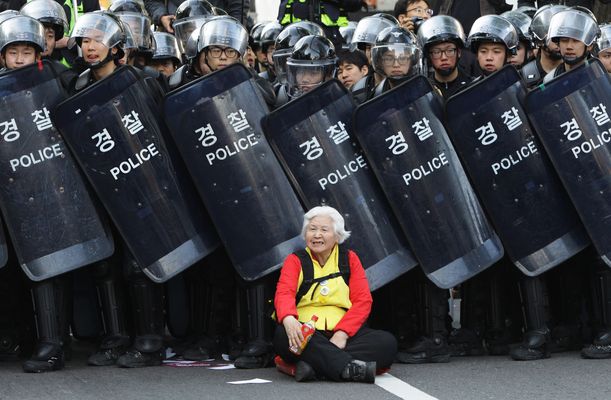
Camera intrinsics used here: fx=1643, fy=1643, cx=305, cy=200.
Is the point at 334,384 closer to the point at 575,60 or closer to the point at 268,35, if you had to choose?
the point at 575,60

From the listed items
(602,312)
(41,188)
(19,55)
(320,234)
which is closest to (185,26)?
(19,55)

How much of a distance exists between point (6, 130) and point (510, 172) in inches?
104

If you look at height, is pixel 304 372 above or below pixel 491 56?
below

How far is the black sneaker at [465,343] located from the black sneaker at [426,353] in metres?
0.22

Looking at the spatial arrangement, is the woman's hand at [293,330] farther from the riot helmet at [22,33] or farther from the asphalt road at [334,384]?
the riot helmet at [22,33]

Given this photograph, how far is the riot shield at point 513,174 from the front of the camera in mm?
8703

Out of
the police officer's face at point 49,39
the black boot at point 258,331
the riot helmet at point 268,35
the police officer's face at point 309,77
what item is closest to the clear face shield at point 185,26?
the riot helmet at point 268,35

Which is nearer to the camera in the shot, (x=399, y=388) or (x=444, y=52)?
(x=399, y=388)

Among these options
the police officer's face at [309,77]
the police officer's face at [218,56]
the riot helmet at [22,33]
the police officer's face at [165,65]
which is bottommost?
the police officer's face at [309,77]

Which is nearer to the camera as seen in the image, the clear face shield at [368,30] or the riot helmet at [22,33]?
the riot helmet at [22,33]

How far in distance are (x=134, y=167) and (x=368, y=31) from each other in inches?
126

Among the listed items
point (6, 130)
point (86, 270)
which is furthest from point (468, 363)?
point (6, 130)

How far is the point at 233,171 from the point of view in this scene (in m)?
8.55

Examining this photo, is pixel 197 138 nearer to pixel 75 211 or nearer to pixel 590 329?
pixel 75 211
